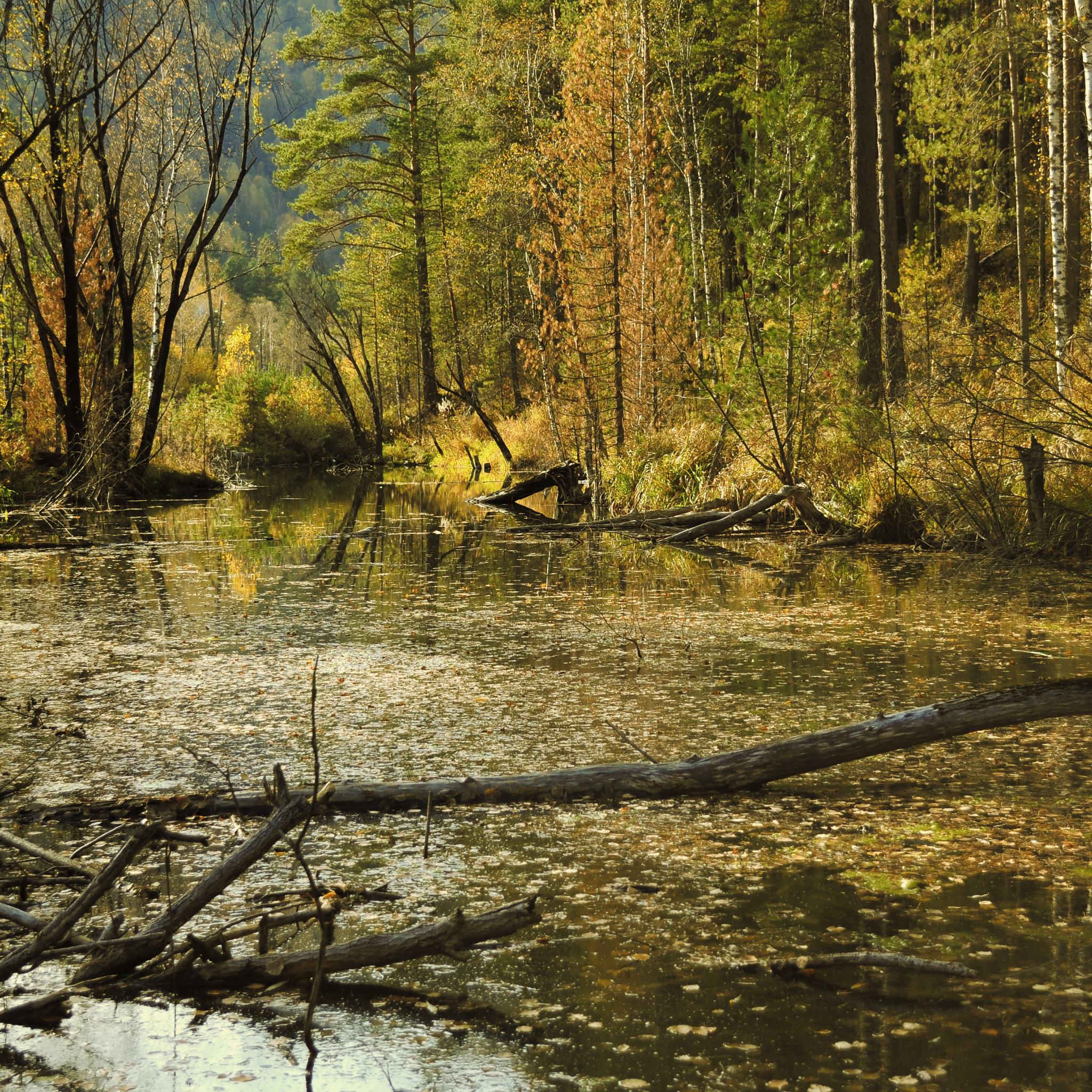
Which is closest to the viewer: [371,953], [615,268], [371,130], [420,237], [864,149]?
[371,953]

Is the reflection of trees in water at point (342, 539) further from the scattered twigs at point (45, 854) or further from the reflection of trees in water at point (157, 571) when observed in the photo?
the scattered twigs at point (45, 854)

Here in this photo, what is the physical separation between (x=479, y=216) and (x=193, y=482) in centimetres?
1266

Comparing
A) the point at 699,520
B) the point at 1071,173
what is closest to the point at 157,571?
the point at 699,520

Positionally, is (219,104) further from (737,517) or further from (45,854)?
(45,854)

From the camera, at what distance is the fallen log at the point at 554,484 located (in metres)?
19.6

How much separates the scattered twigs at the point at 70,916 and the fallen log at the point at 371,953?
256 millimetres

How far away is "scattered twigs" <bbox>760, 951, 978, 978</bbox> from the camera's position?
9.39 ft

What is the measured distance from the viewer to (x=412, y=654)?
7.24 m

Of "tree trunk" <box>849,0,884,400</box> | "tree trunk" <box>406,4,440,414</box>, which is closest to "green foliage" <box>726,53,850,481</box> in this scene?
"tree trunk" <box>849,0,884,400</box>

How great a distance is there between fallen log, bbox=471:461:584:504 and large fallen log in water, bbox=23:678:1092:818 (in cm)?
1507

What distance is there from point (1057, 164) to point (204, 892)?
1577cm

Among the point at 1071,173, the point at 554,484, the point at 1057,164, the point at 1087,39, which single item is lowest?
the point at 554,484

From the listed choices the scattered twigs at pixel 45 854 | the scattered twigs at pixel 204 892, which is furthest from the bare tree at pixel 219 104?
the scattered twigs at pixel 204 892

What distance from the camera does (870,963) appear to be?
2.90m
